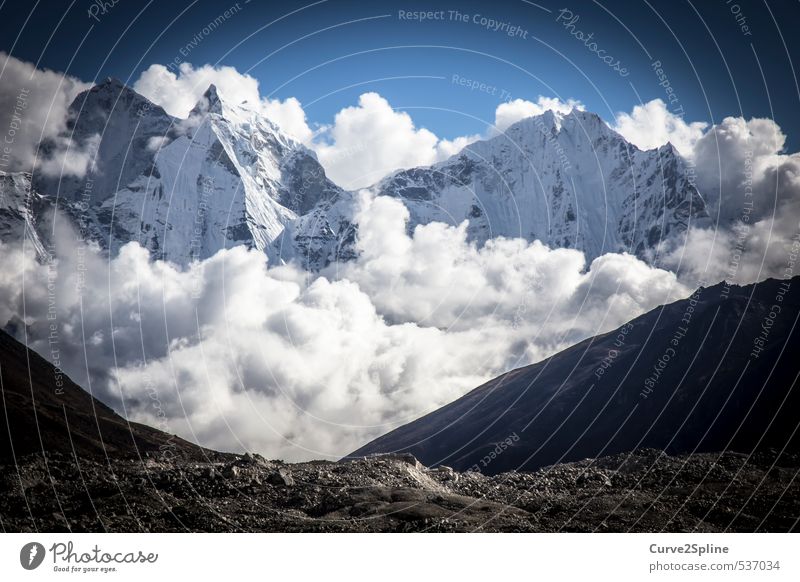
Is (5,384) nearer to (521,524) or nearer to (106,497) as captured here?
(106,497)

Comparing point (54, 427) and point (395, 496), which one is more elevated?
point (54, 427)

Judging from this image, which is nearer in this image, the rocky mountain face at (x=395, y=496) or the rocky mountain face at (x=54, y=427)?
the rocky mountain face at (x=395, y=496)

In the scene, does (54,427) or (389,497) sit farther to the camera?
(54,427)

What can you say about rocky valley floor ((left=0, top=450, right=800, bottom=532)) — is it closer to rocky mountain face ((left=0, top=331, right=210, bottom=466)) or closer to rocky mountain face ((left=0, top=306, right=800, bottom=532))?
rocky mountain face ((left=0, top=306, right=800, bottom=532))

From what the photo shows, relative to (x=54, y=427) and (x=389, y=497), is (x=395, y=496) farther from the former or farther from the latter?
(x=54, y=427)

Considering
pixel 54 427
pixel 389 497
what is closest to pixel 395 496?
Answer: pixel 389 497

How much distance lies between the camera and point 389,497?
58531mm

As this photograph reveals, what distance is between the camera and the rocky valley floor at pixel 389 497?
2042 inches

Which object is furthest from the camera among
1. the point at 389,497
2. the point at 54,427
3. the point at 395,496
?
the point at 54,427

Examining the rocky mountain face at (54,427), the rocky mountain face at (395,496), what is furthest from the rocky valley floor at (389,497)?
the rocky mountain face at (54,427)

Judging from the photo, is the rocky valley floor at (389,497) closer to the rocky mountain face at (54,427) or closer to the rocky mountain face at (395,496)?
the rocky mountain face at (395,496)
